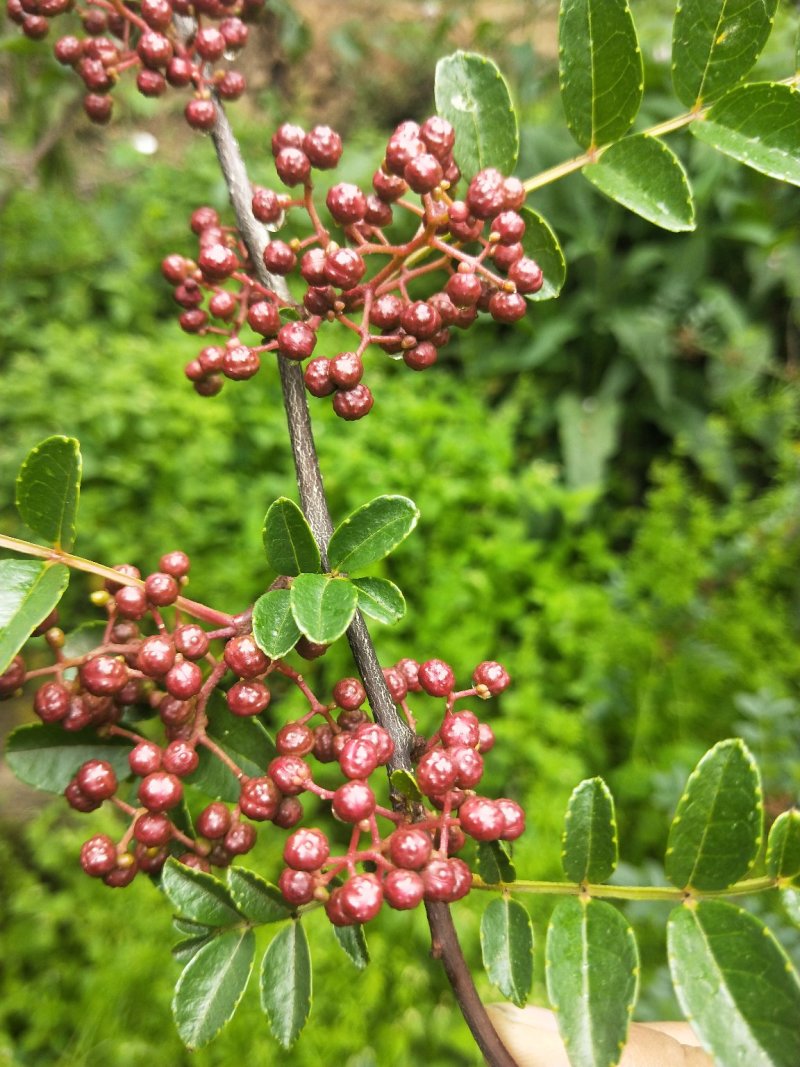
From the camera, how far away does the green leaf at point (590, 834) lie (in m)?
0.53

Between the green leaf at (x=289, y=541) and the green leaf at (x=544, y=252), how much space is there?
0.27 metres

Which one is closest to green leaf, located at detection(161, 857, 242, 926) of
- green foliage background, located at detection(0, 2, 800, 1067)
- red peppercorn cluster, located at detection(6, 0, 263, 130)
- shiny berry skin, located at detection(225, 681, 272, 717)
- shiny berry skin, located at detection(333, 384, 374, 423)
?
shiny berry skin, located at detection(225, 681, 272, 717)

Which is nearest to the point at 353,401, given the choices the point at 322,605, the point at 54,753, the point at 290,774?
the point at 322,605

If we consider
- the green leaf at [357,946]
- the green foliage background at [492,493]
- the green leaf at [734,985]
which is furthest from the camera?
the green foliage background at [492,493]

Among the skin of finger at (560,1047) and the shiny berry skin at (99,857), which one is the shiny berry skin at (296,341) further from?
the skin of finger at (560,1047)

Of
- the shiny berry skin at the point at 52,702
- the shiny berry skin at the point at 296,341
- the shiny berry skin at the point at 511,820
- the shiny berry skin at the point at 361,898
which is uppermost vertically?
the shiny berry skin at the point at 296,341

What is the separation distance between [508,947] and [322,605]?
1.00ft

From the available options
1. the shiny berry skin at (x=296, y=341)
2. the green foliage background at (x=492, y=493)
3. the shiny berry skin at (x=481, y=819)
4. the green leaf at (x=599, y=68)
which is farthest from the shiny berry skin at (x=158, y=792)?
the green foliage background at (x=492, y=493)

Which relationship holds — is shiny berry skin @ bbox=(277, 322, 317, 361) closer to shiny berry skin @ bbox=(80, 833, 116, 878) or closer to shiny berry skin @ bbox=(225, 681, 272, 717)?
shiny berry skin @ bbox=(225, 681, 272, 717)

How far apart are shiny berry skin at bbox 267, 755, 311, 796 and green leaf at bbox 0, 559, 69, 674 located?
187mm

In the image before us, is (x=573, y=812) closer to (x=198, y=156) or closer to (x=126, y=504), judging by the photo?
(x=126, y=504)

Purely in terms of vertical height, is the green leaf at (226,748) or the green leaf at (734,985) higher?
the green leaf at (226,748)

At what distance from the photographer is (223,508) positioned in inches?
94.1

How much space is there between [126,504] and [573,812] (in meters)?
2.15
